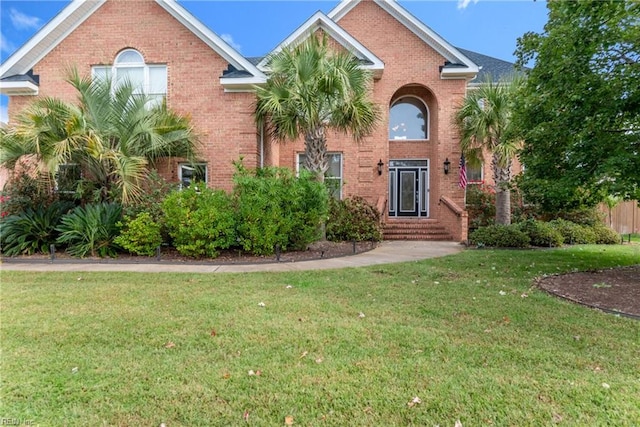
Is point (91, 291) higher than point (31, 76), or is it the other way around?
point (31, 76)

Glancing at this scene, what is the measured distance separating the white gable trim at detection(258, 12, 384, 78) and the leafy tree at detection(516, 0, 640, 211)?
23.3 ft

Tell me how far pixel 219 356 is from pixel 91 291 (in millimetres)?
3398

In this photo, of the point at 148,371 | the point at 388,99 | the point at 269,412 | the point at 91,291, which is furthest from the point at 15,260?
the point at 388,99

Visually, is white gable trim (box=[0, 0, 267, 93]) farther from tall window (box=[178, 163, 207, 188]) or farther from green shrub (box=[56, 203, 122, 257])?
green shrub (box=[56, 203, 122, 257])

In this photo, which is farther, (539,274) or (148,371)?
(539,274)

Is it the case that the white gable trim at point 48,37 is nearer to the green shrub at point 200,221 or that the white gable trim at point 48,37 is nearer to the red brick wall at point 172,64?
the red brick wall at point 172,64

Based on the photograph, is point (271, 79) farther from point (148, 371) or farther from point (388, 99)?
point (148, 371)

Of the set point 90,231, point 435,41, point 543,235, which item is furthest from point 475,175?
point 90,231

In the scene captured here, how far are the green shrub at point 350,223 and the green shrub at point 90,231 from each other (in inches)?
237

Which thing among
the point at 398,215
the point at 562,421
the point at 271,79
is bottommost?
the point at 562,421

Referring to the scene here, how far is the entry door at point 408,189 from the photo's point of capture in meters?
15.5

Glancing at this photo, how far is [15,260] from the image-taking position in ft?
26.6

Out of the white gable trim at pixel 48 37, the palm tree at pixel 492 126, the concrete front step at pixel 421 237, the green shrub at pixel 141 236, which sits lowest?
the concrete front step at pixel 421 237

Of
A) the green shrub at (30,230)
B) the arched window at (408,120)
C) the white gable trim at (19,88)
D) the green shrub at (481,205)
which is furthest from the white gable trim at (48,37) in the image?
the green shrub at (481,205)
